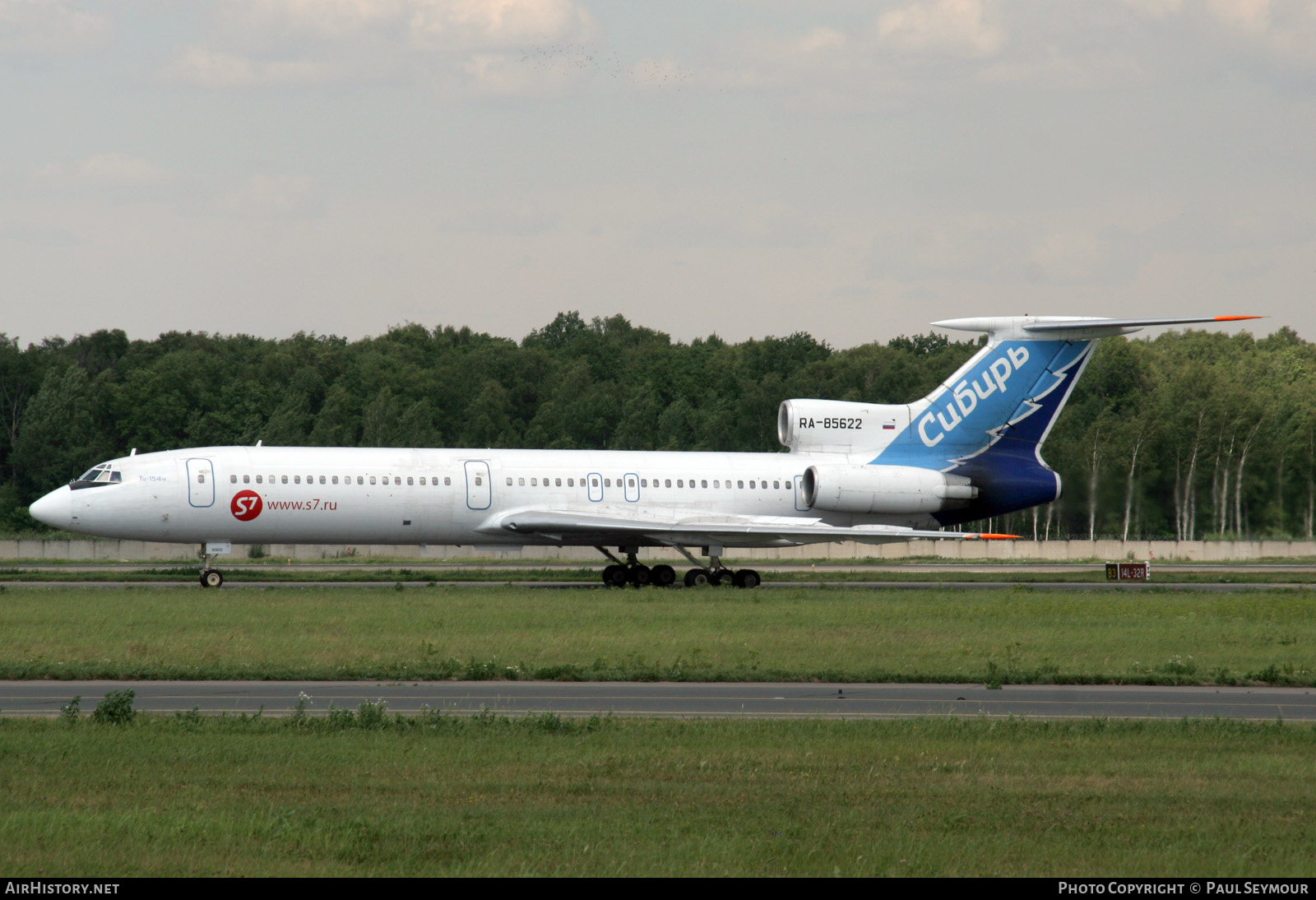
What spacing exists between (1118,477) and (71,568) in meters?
37.4

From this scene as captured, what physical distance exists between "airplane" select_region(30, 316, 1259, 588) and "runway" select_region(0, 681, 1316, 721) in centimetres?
1670

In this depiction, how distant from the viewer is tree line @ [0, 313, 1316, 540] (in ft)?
179

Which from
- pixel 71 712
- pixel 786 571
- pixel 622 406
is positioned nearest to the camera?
pixel 71 712

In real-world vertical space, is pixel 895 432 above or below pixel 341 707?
above

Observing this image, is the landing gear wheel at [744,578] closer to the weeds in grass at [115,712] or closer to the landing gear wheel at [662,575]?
the landing gear wheel at [662,575]

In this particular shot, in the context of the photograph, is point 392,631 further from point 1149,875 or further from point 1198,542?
point 1198,542

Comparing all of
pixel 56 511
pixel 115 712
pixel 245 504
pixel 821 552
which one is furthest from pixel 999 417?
pixel 115 712

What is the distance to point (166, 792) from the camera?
11.5 meters

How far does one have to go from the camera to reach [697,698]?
706 inches

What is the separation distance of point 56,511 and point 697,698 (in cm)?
2383

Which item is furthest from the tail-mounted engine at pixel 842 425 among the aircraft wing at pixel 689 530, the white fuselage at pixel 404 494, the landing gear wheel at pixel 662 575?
the landing gear wheel at pixel 662 575

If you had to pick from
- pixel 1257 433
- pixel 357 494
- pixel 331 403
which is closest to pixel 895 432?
pixel 357 494

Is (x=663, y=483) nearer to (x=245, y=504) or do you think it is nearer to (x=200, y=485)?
(x=245, y=504)

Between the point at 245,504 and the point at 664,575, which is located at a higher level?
the point at 245,504
